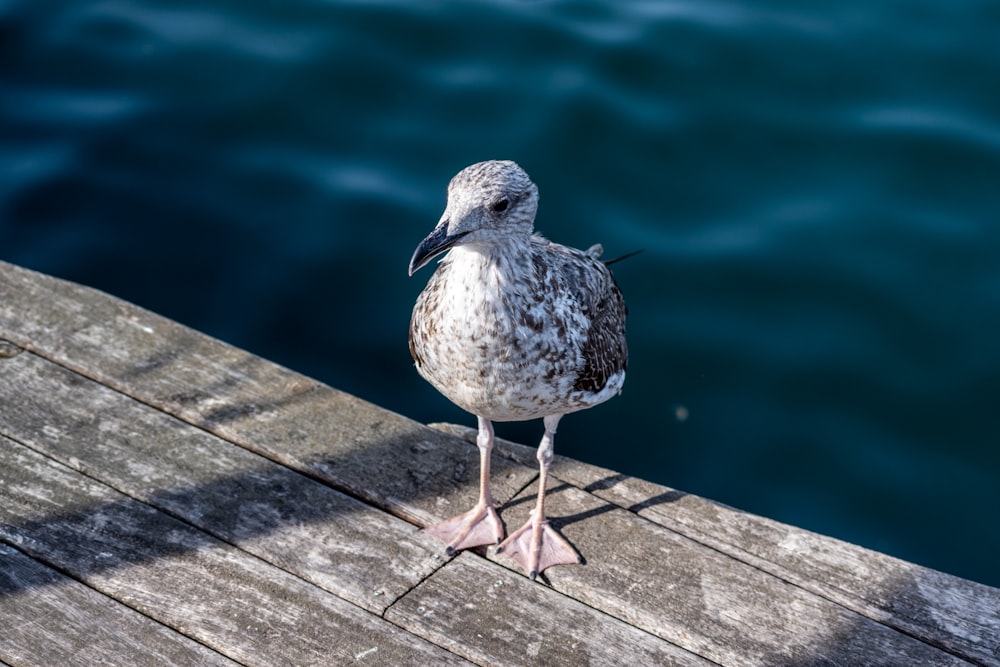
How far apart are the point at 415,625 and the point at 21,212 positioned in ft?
16.4

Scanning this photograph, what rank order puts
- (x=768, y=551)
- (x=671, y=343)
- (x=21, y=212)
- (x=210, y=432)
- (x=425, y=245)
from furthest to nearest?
(x=21, y=212) < (x=671, y=343) < (x=210, y=432) < (x=768, y=551) < (x=425, y=245)

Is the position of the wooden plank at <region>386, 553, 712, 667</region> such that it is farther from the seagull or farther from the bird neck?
the bird neck

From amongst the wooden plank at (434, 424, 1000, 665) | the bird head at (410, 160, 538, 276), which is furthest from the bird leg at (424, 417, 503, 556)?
the bird head at (410, 160, 538, 276)

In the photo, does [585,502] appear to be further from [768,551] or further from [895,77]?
[895,77]

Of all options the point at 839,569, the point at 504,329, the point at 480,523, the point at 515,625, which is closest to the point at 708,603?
the point at 839,569

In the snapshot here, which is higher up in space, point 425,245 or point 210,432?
point 425,245

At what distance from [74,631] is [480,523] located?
143 centimetres

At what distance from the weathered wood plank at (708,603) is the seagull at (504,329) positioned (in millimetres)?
137

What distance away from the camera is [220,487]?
411 centimetres

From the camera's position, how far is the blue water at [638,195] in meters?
6.01

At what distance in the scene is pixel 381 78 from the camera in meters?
8.09

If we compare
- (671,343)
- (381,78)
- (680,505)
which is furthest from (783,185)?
(680,505)

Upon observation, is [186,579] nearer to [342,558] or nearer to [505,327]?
[342,558]

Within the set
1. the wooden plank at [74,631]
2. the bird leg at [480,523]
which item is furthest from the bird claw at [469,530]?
the wooden plank at [74,631]
